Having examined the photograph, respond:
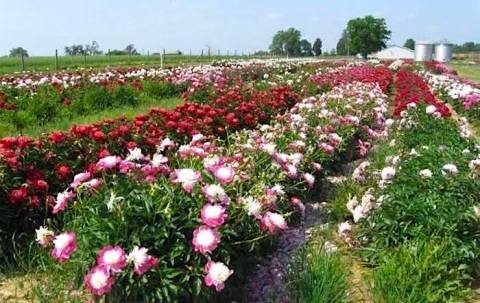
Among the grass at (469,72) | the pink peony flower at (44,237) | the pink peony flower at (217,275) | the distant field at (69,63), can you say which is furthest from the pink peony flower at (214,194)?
the grass at (469,72)

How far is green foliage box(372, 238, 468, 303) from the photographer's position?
345 centimetres

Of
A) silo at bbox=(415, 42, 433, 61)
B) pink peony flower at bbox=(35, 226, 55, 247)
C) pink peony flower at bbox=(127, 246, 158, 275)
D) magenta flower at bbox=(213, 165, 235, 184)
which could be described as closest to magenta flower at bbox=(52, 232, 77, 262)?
pink peony flower at bbox=(35, 226, 55, 247)

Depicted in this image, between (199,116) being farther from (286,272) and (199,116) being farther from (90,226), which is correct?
(90,226)

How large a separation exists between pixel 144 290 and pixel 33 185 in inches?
73.0

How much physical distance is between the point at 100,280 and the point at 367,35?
85192 millimetres

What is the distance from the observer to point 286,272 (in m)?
3.86

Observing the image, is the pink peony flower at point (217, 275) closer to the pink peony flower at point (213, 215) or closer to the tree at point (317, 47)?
the pink peony flower at point (213, 215)

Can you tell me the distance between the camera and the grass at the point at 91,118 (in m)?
8.43

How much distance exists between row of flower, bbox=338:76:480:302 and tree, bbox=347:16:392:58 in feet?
267

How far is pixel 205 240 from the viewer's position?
2750 mm

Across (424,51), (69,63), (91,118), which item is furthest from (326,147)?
(424,51)

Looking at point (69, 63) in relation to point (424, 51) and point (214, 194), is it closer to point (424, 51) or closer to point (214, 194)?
point (214, 194)

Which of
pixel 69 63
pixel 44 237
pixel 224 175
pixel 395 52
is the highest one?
pixel 395 52

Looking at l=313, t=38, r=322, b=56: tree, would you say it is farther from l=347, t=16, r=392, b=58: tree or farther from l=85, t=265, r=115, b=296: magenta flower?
l=85, t=265, r=115, b=296: magenta flower
